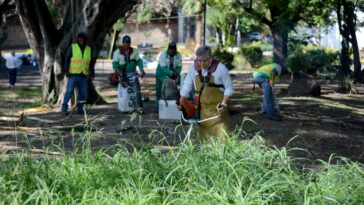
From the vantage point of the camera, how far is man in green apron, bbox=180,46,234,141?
962 centimetres

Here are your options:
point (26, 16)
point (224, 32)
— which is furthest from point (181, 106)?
point (224, 32)

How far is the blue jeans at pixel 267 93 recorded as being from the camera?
50.3 feet

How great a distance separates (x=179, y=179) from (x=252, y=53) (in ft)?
126

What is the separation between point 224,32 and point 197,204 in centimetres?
4813

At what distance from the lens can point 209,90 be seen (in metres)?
9.77

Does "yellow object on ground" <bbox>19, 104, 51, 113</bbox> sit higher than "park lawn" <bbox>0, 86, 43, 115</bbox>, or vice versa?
"yellow object on ground" <bbox>19, 104, 51, 113</bbox>

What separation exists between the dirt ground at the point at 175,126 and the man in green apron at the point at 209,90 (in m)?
0.40

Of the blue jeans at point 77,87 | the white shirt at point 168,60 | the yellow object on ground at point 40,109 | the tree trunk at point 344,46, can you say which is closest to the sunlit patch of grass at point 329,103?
the white shirt at point 168,60

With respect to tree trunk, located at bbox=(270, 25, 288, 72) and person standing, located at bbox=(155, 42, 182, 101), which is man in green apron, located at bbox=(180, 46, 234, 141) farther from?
tree trunk, located at bbox=(270, 25, 288, 72)

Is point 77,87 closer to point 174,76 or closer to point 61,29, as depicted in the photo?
point 174,76

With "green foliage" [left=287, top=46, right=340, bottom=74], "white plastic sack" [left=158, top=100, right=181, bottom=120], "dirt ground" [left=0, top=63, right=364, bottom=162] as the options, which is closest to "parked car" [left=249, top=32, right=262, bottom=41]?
"green foliage" [left=287, top=46, right=340, bottom=74]

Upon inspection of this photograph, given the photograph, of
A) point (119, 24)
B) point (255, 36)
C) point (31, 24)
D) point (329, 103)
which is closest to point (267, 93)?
point (329, 103)

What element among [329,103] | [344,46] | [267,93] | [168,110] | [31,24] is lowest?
[329,103]

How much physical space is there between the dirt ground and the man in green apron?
1.30 ft
